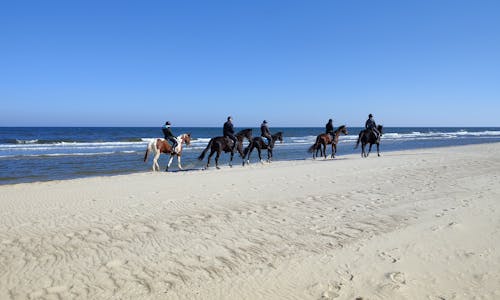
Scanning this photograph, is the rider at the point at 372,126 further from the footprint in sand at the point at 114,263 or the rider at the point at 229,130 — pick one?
the footprint in sand at the point at 114,263

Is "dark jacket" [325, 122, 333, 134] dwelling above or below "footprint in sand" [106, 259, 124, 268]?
above

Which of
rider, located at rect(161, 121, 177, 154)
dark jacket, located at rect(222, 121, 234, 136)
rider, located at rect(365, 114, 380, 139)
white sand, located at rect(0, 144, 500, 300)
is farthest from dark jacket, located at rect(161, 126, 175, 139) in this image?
rider, located at rect(365, 114, 380, 139)

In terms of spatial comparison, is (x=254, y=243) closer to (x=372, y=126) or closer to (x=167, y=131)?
(x=167, y=131)

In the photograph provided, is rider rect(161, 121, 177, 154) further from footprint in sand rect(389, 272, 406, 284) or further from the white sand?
footprint in sand rect(389, 272, 406, 284)

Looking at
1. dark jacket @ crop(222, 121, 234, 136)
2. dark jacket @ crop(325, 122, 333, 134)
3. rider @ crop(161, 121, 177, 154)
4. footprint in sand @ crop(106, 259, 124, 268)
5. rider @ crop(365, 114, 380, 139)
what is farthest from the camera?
dark jacket @ crop(325, 122, 333, 134)

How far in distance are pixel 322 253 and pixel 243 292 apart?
1408mm

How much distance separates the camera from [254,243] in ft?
17.3

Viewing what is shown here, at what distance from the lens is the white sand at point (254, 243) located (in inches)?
156

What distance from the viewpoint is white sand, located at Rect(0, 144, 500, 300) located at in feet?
13.0

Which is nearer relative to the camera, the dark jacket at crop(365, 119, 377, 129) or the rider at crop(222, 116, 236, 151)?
the rider at crop(222, 116, 236, 151)

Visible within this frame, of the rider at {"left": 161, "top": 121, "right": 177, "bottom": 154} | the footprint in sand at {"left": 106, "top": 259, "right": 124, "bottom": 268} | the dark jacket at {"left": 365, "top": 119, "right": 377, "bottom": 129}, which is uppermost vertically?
the dark jacket at {"left": 365, "top": 119, "right": 377, "bottom": 129}

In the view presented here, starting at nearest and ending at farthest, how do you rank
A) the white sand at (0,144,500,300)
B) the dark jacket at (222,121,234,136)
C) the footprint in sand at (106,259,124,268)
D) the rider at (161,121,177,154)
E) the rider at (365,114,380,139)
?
the white sand at (0,144,500,300) → the footprint in sand at (106,259,124,268) → the rider at (161,121,177,154) → the dark jacket at (222,121,234,136) → the rider at (365,114,380,139)

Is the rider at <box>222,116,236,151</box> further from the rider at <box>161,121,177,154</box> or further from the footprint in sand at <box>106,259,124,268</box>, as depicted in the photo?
the footprint in sand at <box>106,259,124,268</box>

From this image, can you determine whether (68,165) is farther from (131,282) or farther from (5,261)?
(131,282)
